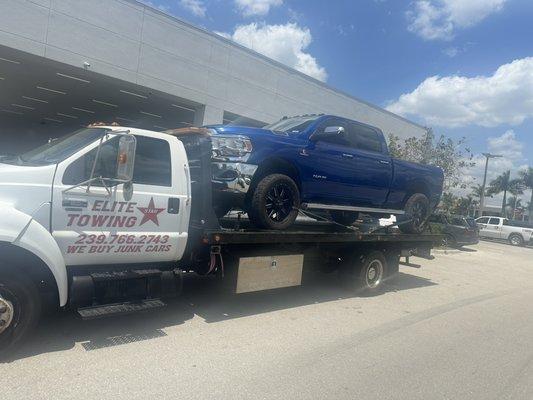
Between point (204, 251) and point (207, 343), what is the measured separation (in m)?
1.21

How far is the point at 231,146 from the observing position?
19.2 ft

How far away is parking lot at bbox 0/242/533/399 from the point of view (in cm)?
392

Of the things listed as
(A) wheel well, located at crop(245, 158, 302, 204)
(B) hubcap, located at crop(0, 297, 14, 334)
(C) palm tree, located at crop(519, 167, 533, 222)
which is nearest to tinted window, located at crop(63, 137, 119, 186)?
(B) hubcap, located at crop(0, 297, 14, 334)

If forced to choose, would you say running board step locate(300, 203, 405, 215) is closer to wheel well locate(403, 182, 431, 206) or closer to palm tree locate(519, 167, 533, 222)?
wheel well locate(403, 182, 431, 206)

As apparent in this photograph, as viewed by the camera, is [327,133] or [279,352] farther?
[327,133]

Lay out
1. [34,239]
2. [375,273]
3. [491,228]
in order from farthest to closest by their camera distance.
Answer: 1. [491,228]
2. [375,273]
3. [34,239]

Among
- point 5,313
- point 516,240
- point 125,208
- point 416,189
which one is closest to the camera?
point 5,313

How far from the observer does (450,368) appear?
4820mm

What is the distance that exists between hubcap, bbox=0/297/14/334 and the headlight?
2.94 metres

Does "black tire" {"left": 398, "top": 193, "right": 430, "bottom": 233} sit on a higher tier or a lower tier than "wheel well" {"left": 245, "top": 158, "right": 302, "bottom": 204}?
lower

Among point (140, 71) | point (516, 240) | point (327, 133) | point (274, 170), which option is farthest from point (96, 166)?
point (516, 240)

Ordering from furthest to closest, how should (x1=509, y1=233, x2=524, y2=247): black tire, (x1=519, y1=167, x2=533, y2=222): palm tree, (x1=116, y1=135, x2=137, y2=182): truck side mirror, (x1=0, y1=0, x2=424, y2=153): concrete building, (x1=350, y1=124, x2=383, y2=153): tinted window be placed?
1. (x1=519, y1=167, x2=533, y2=222): palm tree
2. (x1=509, y1=233, x2=524, y2=247): black tire
3. (x1=0, y1=0, x2=424, y2=153): concrete building
4. (x1=350, y1=124, x2=383, y2=153): tinted window
5. (x1=116, y1=135, x2=137, y2=182): truck side mirror

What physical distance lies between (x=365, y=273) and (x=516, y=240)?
85.2 feet

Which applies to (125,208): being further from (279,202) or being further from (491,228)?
(491,228)
